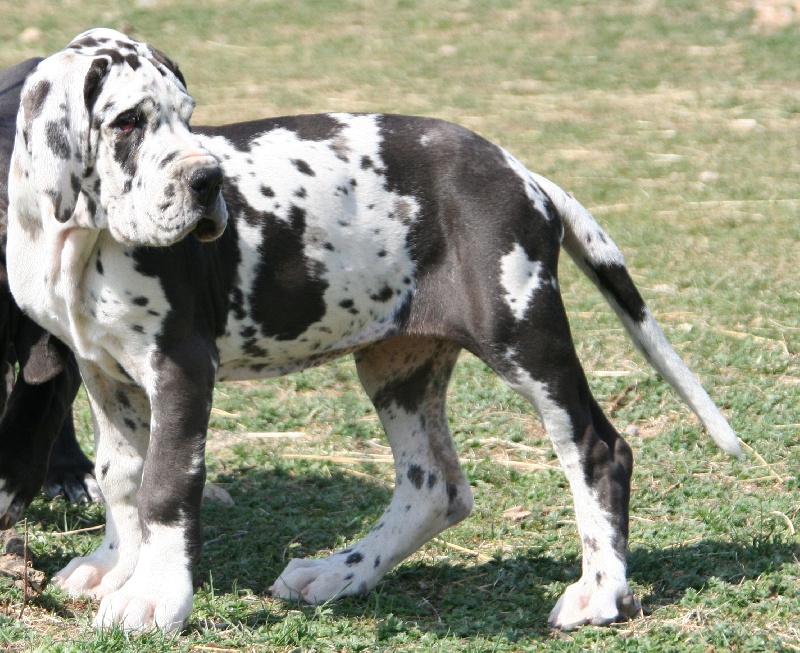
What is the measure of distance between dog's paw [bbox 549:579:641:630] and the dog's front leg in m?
1.27

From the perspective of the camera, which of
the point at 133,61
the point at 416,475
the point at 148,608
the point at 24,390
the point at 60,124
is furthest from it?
the point at 416,475

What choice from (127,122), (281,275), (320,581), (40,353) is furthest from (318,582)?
(127,122)

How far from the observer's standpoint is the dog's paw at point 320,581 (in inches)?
180

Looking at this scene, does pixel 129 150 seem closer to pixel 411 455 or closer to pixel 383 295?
pixel 383 295

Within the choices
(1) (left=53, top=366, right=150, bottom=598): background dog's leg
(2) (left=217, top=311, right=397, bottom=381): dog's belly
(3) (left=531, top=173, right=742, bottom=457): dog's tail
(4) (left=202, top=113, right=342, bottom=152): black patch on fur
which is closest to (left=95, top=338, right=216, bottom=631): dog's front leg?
(2) (left=217, top=311, right=397, bottom=381): dog's belly

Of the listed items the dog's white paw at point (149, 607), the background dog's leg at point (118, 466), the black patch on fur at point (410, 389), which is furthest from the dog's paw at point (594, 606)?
the background dog's leg at point (118, 466)

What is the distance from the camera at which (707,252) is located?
8.84m

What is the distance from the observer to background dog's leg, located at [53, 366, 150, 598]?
4.45 metres

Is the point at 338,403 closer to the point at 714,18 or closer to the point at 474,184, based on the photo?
the point at 474,184

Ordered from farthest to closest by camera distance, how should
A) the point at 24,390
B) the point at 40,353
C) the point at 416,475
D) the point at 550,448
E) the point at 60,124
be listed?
the point at 550,448 → the point at 416,475 → the point at 24,390 → the point at 40,353 → the point at 60,124

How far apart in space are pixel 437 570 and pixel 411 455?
1.47 feet

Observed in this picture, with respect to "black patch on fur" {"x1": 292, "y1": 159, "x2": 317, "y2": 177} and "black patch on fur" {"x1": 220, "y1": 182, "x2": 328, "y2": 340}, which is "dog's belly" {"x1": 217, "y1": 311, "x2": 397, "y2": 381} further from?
"black patch on fur" {"x1": 292, "y1": 159, "x2": 317, "y2": 177}

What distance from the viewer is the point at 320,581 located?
4.60 metres

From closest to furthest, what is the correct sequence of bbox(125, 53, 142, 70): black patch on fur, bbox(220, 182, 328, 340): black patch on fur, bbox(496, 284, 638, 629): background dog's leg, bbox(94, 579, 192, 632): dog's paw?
bbox(125, 53, 142, 70): black patch on fur < bbox(94, 579, 192, 632): dog's paw < bbox(220, 182, 328, 340): black patch on fur < bbox(496, 284, 638, 629): background dog's leg
